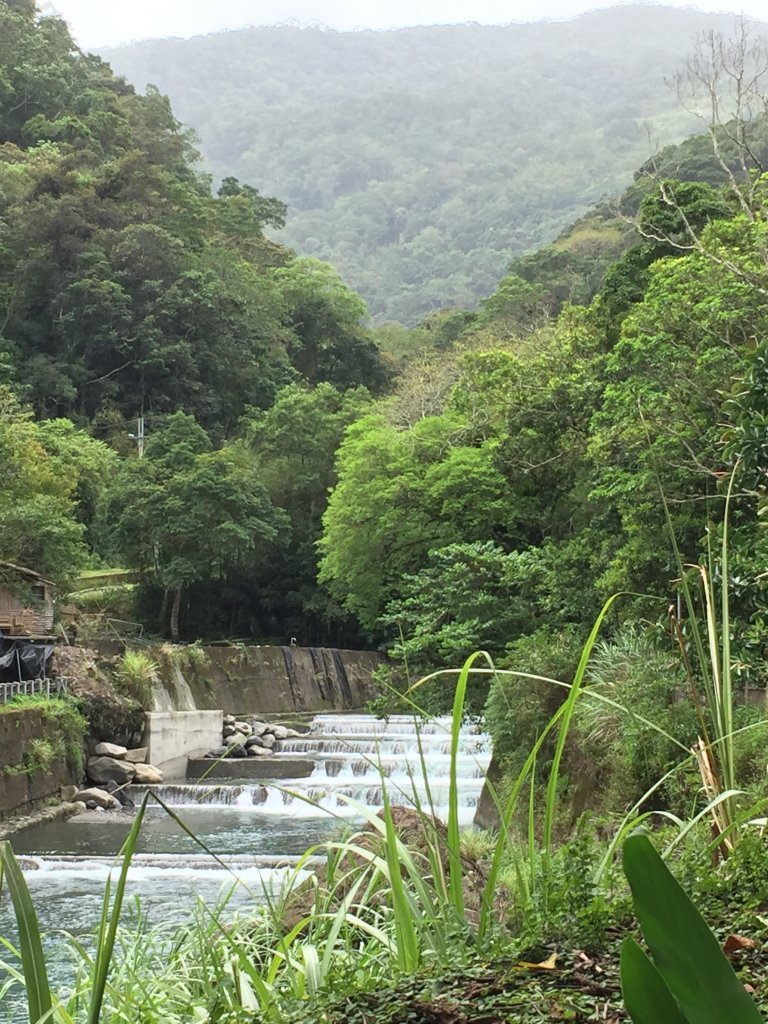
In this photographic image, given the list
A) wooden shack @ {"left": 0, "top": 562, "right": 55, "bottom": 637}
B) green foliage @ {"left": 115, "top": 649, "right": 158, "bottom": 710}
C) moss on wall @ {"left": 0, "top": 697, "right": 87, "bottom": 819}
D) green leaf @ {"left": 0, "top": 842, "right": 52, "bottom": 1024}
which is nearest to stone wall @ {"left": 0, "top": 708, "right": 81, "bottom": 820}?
moss on wall @ {"left": 0, "top": 697, "right": 87, "bottom": 819}

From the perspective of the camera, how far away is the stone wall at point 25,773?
1249cm

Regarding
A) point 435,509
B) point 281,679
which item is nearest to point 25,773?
point 435,509

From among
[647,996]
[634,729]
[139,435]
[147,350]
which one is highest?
[147,350]

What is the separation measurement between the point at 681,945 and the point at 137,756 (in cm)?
1623

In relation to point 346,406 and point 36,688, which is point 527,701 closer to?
point 36,688

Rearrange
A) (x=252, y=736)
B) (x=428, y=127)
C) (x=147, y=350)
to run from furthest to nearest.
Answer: (x=428, y=127), (x=147, y=350), (x=252, y=736)

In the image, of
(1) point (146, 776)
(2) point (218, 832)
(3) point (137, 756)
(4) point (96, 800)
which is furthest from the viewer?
(3) point (137, 756)

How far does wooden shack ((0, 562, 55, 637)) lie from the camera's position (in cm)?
1730

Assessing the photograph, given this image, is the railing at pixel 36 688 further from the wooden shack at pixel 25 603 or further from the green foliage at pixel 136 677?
the wooden shack at pixel 25 603

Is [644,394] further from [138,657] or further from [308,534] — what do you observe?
[308,534]

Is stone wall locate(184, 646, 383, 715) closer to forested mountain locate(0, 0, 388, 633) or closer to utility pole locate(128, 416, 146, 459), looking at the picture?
forested mountain locate(0, 0, 388, 633)

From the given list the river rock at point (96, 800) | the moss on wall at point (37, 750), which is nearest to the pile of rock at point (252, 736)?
the moss on wall at point (37, 750)

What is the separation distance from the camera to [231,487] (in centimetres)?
2491

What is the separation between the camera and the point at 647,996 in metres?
0.72
